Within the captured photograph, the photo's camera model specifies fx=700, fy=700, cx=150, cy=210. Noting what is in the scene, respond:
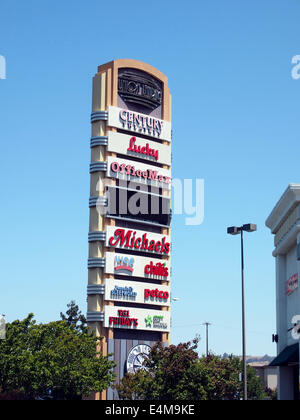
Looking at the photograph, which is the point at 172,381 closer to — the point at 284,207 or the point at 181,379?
the point at 181,379

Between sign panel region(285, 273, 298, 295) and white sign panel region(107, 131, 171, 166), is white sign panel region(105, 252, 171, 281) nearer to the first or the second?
white sign panel region(107, 131, 171, 166)

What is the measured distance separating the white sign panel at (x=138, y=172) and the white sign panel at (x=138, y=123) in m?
3.87

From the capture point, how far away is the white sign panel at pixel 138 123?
248 ft

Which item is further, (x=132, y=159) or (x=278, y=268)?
(x=132, y=159)

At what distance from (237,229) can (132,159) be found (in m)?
27.8

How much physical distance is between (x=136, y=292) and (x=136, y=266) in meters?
2.76

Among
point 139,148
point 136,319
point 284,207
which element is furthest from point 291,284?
point 139,148

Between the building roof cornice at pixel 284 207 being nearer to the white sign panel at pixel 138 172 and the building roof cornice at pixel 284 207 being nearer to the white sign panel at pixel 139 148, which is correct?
the white sign panel at pixel 138 172

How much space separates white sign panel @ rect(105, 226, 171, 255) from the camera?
7281 centimetres
